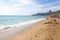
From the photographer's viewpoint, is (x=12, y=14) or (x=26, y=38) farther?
(x=12, y=14)

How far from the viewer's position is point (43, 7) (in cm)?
324

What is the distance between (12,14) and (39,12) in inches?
26.6

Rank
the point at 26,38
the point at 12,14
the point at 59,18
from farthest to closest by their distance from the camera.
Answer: the point at 59,18
the point at 12,14
the point at 26,38

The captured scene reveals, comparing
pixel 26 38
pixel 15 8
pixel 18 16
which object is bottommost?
pixel 26 38

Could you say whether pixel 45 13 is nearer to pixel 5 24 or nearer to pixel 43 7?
pixel 43 7

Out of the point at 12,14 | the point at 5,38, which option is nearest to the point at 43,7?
the point at 12,14

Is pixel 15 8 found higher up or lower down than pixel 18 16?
higher up

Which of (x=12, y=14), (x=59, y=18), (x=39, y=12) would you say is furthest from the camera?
(x=59, y=18)

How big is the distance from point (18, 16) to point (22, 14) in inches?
4.6

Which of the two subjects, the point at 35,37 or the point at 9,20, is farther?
the point at 9,20

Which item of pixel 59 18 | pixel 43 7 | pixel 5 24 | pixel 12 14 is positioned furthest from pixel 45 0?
pixel 5 24

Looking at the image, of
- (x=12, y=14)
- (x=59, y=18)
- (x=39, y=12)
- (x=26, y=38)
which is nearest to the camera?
(x=26, y=38)

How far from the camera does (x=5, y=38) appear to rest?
2.28 m

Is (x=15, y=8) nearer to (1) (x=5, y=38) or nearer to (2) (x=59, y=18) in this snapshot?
(1) (x=5, y=38)
